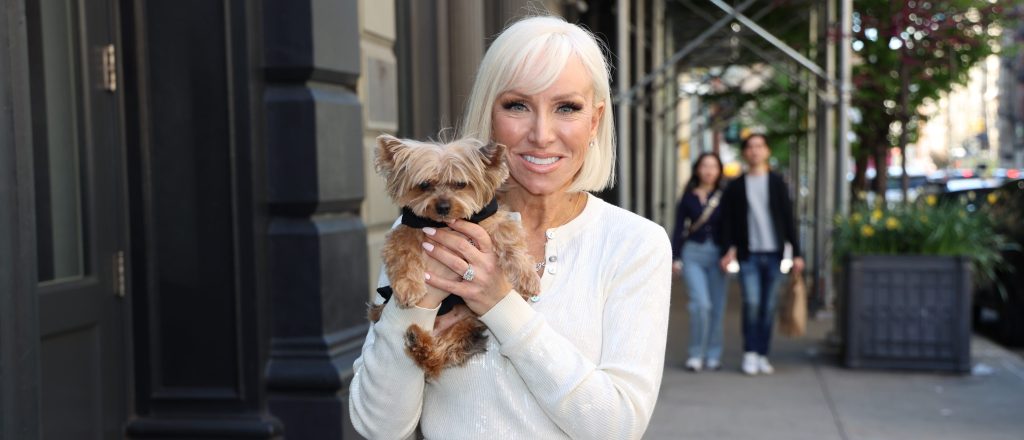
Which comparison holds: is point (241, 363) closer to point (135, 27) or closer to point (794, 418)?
point (135, 27)

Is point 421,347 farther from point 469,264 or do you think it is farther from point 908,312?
point 908,312

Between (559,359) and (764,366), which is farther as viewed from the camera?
(764,366)

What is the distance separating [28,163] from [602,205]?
1961mm

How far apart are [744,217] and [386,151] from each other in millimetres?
7042

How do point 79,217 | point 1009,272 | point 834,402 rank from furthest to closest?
point 1009,272
point 834,402
point 79,217

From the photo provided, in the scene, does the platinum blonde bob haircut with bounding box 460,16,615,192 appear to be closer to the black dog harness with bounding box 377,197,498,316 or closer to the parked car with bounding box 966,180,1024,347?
the black dog harness with bounding box 377,197,498,316

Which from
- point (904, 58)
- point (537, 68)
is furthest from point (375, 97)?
point (904, 58)

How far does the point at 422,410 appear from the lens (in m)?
2.38

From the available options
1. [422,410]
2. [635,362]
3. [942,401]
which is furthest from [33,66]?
[942,401]

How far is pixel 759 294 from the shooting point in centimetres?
896

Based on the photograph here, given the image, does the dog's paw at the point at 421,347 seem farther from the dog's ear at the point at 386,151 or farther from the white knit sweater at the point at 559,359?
the dog's ear at the point at 386,151

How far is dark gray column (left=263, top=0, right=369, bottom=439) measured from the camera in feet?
15.9

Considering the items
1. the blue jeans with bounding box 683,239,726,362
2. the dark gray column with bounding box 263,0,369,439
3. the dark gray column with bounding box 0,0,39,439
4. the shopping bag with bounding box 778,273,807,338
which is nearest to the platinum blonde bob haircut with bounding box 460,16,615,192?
the dark gray column with bounding box 0,0,39,439

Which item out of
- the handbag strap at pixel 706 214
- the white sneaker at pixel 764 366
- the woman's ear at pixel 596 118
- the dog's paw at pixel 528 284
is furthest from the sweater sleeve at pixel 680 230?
the dog's paw at pixel 528 284
